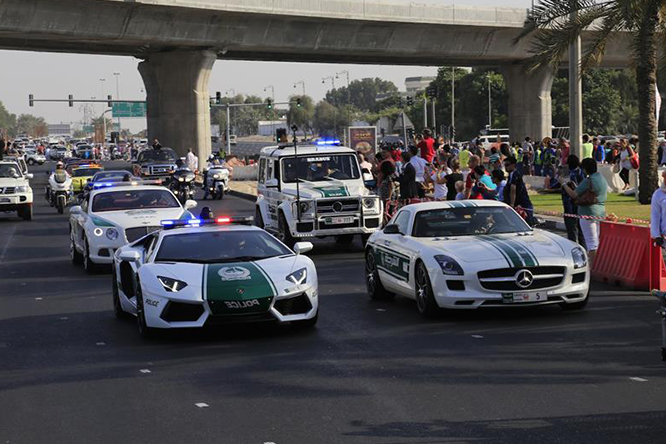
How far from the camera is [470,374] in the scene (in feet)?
34.7

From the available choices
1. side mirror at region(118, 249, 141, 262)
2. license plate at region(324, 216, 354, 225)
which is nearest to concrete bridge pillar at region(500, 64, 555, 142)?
license plate at region(324, 216, 354, 225)

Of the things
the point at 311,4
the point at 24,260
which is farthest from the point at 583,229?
the point at 311,4

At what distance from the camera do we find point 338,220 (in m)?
23.2

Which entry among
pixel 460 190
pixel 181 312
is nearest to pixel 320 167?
pixel 460 190

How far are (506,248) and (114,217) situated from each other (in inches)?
357

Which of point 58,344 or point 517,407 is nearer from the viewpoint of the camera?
point 517,407

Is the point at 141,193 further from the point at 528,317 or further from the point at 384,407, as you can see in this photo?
the point at 384,407

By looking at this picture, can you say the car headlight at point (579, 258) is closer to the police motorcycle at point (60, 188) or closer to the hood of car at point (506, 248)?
the hood of car at point (506, 248)

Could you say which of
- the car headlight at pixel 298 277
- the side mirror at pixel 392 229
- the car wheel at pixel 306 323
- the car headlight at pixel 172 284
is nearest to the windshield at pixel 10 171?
the side mirror at pixel 392 229

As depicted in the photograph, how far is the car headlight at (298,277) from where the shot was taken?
13148 mm

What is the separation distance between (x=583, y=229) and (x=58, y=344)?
8063mm

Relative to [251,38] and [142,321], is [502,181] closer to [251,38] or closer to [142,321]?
[142,321]

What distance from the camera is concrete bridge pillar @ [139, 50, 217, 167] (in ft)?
188

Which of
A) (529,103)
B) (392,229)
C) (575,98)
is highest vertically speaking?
(529,103)
